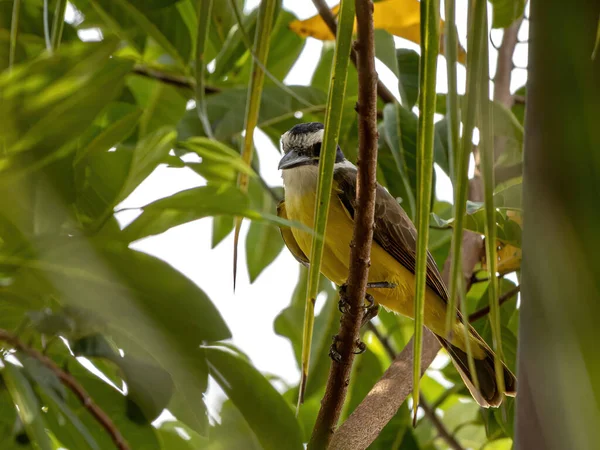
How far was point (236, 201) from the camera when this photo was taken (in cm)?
91

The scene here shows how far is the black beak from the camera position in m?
2.79

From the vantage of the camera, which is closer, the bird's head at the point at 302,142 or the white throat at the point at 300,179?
the white throat at the point at 300,179

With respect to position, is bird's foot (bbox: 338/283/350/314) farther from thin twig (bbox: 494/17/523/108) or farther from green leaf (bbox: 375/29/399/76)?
thin twig (bbox: 494/17/523/108)

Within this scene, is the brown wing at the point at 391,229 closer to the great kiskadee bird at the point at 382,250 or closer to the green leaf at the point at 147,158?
the great kiskadee bird at the point at 382,250

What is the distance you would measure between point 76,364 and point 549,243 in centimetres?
112

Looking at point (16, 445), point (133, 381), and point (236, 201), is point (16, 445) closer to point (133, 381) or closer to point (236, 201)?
point (133, 381)

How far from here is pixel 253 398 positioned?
119cm

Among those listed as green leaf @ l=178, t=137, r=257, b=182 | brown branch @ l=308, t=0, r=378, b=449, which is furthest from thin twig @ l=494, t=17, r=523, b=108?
green leaf @ l=178, t=137, r=257, b=182

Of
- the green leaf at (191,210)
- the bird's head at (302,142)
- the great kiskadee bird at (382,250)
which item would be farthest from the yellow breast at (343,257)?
the green leaf at (191,210)

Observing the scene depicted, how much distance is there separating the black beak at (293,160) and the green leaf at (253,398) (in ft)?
5.39

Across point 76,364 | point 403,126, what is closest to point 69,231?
point 76,364

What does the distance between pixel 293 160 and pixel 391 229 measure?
0.46 meters

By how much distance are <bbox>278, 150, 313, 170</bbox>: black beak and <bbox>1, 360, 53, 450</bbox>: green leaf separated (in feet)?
6.06

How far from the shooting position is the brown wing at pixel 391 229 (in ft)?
8.41
